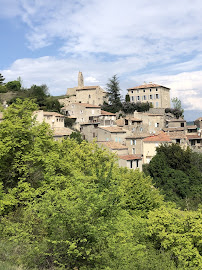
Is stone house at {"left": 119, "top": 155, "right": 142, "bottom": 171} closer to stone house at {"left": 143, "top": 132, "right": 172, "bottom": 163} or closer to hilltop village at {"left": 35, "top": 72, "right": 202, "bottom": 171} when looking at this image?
hilltop village at {"left": 35, "top": 72, "right": 202, "bottom": 171}

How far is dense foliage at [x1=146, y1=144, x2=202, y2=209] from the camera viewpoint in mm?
46216

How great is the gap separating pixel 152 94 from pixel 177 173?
40.6 m

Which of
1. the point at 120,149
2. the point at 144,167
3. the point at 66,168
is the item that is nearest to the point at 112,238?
the point at 66,168

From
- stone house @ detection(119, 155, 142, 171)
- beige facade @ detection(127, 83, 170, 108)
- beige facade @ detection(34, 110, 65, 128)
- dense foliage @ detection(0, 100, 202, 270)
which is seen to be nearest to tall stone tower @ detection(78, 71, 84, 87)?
beige facade @ detection(127, 83, 170, 108)

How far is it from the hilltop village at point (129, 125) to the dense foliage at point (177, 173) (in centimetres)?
279

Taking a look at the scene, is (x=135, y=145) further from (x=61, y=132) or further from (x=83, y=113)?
(x=83, y=113)

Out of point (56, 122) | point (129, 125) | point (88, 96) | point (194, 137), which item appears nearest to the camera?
point (56, 122)

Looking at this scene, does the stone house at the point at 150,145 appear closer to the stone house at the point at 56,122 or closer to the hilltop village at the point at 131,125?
the hilltop village at the point at 131,125

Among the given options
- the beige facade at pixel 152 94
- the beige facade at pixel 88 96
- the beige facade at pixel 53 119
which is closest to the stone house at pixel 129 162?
the beige facade at pixel 53 119

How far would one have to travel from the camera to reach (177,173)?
1932 inches

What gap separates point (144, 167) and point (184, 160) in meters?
6.77

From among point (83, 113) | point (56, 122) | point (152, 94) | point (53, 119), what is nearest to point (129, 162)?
point (53, 119)

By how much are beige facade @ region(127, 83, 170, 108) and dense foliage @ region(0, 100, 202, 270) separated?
6203 cm

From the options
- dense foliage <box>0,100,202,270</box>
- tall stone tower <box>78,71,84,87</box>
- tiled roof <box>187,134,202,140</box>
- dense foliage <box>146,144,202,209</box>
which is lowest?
dense foliage <box>146,144,202,209</box>
